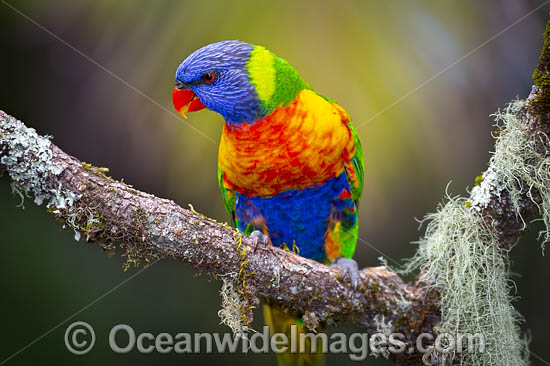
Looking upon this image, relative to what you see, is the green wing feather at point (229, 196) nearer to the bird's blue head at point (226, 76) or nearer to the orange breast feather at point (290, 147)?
the orange breast feather at point (290, 147)

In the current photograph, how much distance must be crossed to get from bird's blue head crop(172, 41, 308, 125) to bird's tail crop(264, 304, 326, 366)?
1.06m

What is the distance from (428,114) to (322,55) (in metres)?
0.72

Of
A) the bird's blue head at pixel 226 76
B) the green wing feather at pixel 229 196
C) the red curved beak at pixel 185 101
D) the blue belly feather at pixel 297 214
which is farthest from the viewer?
the green wing feather at pixel 229 196

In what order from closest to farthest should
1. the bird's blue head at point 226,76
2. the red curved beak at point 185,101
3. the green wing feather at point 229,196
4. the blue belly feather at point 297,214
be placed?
the bird's blue head at point 226,76
the red curved beak at point 185,101
the blue belly feather at point 297,214
the green wing feather at point 229,196

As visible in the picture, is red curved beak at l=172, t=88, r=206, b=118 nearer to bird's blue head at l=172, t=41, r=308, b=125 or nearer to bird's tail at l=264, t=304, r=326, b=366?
bird's blue head at l=172, t=41, r=308, b=125

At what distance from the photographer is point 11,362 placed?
3.43m

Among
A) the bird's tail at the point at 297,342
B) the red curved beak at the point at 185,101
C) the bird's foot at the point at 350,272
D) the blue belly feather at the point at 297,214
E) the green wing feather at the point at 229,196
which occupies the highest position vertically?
the red curved beak at the point at 185,101

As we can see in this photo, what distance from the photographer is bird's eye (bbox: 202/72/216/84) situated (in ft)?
7.43

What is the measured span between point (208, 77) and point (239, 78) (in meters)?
0.16

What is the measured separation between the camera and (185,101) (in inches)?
95.5

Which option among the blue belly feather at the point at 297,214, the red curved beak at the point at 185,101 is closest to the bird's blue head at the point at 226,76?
the red curved beak at the point at 185,101

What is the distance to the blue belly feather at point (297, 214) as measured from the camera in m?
2.50

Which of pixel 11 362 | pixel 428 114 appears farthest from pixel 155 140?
pixel 11 362

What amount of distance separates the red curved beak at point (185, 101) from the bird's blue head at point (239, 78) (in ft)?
0.29
